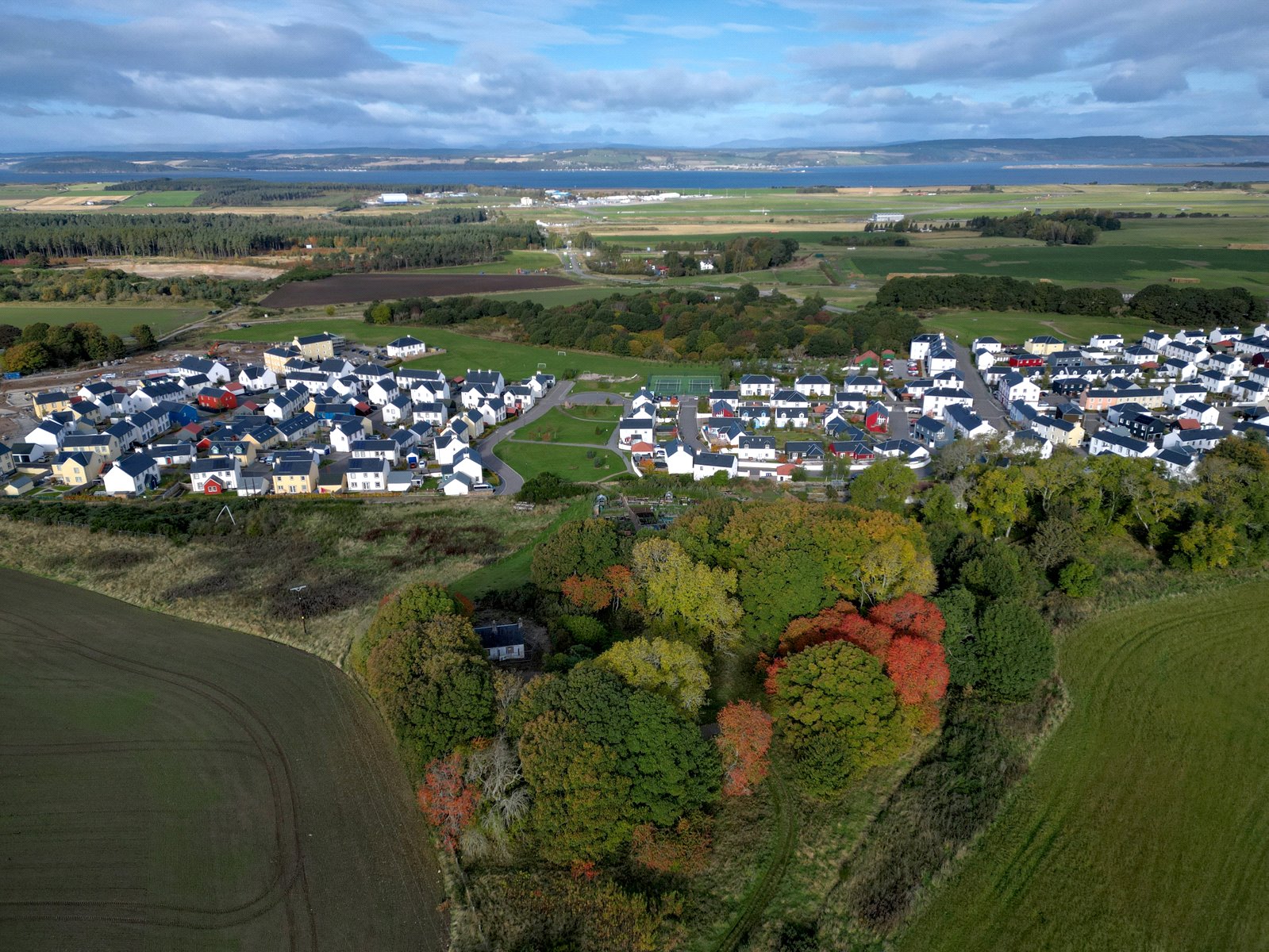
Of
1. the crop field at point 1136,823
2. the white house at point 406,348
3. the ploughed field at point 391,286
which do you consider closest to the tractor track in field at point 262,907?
the crop field at point 1136,823

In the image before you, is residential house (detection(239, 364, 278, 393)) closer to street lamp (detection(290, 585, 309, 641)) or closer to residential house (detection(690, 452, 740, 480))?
street lamp (detection(290, 585, 309, 641))

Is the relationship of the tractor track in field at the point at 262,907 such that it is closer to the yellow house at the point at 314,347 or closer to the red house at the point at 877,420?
the red house at the point at 877,420

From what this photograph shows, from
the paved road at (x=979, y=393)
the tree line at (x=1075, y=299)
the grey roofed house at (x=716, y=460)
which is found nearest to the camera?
the grey roofed house at (x=716, y=460)

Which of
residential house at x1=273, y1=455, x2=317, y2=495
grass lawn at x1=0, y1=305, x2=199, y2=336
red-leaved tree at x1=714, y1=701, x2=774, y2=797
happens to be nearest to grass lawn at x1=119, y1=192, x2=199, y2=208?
grass lawn at x1=0, y1=305, x2=199, y2=336

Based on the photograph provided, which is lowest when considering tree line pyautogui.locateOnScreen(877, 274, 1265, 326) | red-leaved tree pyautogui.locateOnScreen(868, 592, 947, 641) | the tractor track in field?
the tractor track in field

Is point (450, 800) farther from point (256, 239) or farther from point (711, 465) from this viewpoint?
point (256, 239)

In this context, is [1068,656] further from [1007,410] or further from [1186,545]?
[1007,410]

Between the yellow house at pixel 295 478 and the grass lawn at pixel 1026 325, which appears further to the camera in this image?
the grass lawn at pixel 1026 325
